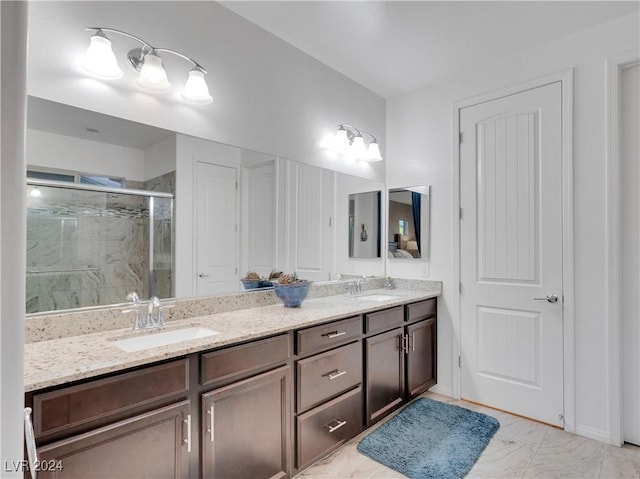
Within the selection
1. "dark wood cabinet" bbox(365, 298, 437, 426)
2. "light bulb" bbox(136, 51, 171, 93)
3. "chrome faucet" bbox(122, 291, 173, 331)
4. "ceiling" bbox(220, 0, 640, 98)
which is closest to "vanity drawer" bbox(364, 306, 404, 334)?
"dark wood cabinet" bbox(365, 298, 437, 426)

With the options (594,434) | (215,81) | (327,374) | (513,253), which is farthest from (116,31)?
(594,434)

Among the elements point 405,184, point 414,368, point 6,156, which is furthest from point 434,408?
point 6,156

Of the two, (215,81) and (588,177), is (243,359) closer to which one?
(215,81)

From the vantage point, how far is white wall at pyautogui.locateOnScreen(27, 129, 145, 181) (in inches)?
60.1

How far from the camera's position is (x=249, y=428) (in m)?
1.60

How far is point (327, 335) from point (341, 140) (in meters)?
1.63

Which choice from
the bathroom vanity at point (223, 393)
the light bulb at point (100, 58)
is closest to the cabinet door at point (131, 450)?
the bathroom vanity at point (223, 393)

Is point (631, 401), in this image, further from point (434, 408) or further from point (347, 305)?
point (347, 305)

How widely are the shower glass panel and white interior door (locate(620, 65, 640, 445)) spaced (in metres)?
2.75

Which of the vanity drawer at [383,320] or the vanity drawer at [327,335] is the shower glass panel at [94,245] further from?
the vanity drawer at [383,320]

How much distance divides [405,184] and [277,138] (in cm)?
137

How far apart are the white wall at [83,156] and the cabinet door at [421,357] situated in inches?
84.4

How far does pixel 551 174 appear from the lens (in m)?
2.47

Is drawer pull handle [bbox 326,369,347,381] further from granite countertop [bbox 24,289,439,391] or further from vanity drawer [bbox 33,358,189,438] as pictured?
vanity drawer [bbox 33,358,189,438]
